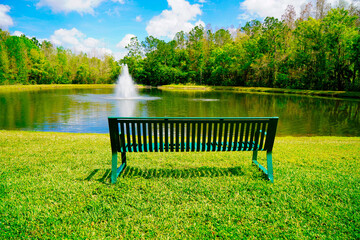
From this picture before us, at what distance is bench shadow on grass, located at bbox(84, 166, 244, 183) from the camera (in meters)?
3.91

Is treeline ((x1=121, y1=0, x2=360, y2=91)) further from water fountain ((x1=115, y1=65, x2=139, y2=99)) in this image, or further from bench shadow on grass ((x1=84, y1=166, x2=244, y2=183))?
bench shadow on grass ((x1=84, y1=166, x2=244, y2=183))

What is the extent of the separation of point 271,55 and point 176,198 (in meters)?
54.5

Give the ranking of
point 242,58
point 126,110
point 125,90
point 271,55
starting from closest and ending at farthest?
1. point 126,110
2. point 125,90
3. point 271,55
4. point 242,58

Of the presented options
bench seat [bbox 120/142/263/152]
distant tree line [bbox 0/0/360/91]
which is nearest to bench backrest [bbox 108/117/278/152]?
bench seat [bbox 120/142/263/152]

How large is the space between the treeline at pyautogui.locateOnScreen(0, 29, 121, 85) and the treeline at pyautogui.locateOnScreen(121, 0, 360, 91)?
10.1 m

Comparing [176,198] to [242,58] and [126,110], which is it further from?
[242,58]

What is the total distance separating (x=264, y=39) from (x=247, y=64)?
660 cm

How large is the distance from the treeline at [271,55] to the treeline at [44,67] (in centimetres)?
1013

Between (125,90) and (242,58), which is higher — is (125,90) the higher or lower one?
the lower one

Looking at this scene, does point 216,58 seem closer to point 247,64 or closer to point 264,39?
point 247,64

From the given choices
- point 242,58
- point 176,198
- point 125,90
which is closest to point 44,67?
point 125,90

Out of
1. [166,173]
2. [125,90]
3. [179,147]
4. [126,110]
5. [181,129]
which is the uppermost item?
[181,129]

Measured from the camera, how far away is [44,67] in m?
64.1

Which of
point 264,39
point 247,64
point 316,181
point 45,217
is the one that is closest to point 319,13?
point 264,39
